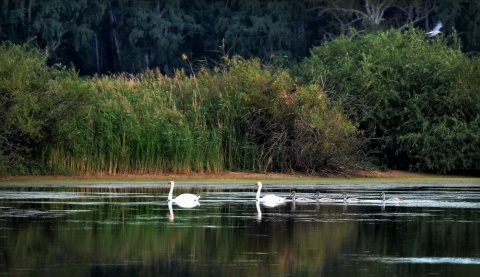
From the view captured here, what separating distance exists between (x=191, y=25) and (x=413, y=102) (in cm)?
3276

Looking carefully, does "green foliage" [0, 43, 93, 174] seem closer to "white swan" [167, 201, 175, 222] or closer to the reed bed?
the reed bed

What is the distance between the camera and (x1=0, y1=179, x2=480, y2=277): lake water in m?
17.3

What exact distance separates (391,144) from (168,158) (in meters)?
8.08

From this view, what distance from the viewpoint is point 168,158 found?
121ft

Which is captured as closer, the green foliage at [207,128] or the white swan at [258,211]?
the white swan at [258,211]

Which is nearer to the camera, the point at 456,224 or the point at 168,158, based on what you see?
the point at 456,224

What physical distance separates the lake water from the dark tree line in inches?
1467

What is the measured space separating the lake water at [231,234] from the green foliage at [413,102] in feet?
23.6

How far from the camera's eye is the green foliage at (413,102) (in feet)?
130

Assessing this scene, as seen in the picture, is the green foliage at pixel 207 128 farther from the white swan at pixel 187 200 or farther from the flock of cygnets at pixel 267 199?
the white swan at pixel 187 200

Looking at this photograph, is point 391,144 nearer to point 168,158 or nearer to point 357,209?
point 168,158

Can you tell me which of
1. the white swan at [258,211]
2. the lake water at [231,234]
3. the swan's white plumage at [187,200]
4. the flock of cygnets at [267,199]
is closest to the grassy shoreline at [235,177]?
the lake water at [231,234]

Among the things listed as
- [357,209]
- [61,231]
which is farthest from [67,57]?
[61,231]

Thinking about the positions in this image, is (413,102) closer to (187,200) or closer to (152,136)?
(152,136)
